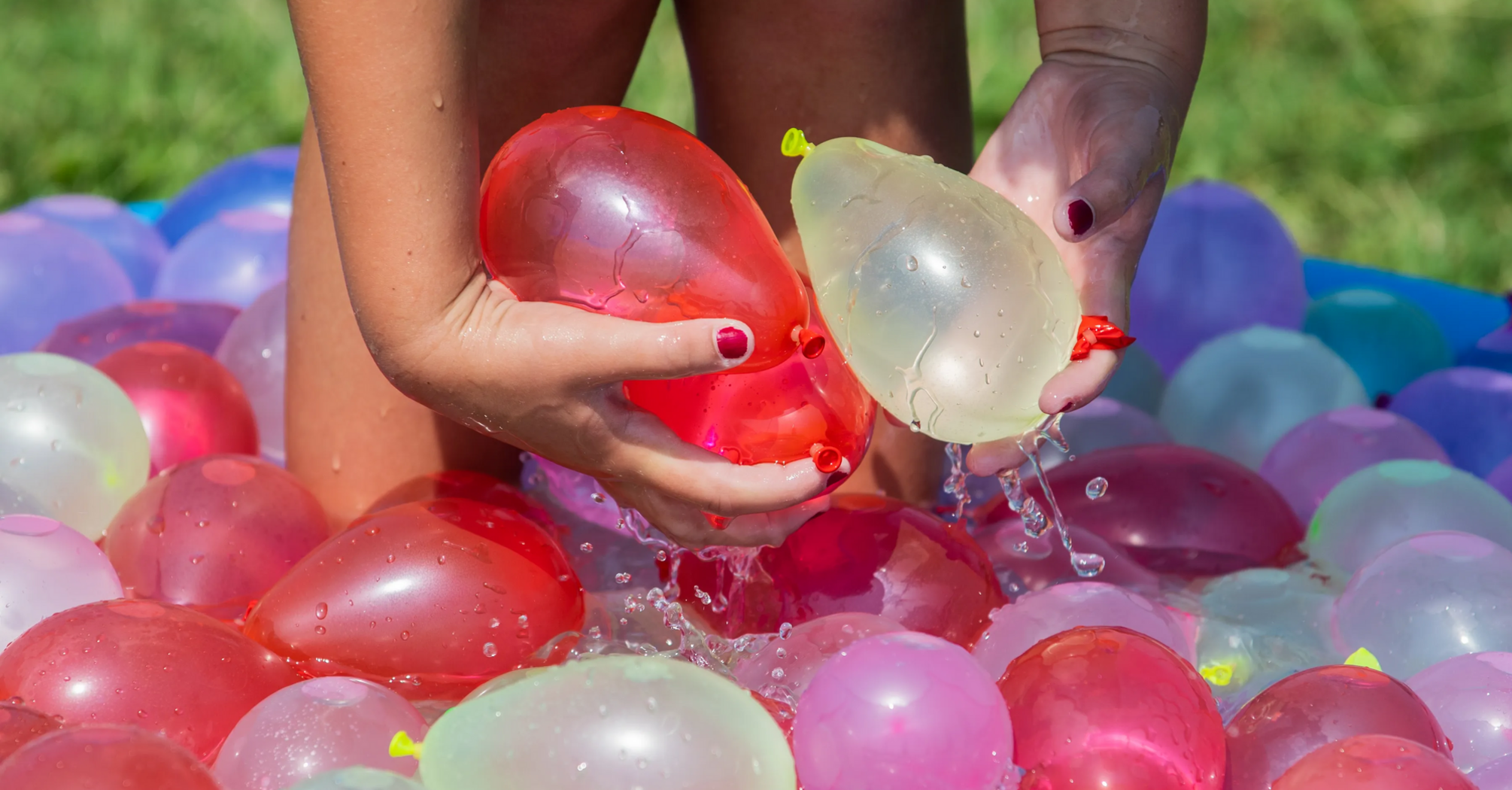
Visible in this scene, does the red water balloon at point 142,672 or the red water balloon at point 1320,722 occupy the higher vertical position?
the red water balloon at point 142,672

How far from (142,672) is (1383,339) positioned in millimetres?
1595

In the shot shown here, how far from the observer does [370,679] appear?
1246 mm

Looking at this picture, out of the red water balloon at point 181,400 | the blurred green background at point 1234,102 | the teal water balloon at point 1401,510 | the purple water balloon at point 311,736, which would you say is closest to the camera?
the purple water balloon at point 311,736

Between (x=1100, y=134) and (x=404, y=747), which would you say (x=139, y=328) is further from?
(x=1100, y=134)

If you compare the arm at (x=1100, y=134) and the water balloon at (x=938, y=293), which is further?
the arm at (x=1100, y=134)

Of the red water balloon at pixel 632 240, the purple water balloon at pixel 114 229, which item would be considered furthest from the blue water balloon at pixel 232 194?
the red water balloon at pixel 632 240

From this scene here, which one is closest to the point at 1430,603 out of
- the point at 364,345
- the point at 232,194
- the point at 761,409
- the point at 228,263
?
the point at 761,409

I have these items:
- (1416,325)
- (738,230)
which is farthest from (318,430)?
(1416,325)

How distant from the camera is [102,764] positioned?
94cm

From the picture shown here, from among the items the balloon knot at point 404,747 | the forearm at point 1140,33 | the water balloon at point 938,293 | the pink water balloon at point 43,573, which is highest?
the forearm at point 1140,33

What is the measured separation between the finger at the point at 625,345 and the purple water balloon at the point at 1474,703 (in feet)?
1.94

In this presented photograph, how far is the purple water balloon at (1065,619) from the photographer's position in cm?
126

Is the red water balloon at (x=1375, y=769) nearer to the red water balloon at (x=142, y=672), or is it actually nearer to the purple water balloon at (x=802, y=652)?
the purple water balloon at (x=802, y=652)

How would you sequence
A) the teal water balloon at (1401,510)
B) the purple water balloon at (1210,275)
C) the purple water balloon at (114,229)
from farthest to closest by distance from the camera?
the purple water balloon at (114,229), the purple water balloon at (1210,275), the teal water balloon at (1401,510)
